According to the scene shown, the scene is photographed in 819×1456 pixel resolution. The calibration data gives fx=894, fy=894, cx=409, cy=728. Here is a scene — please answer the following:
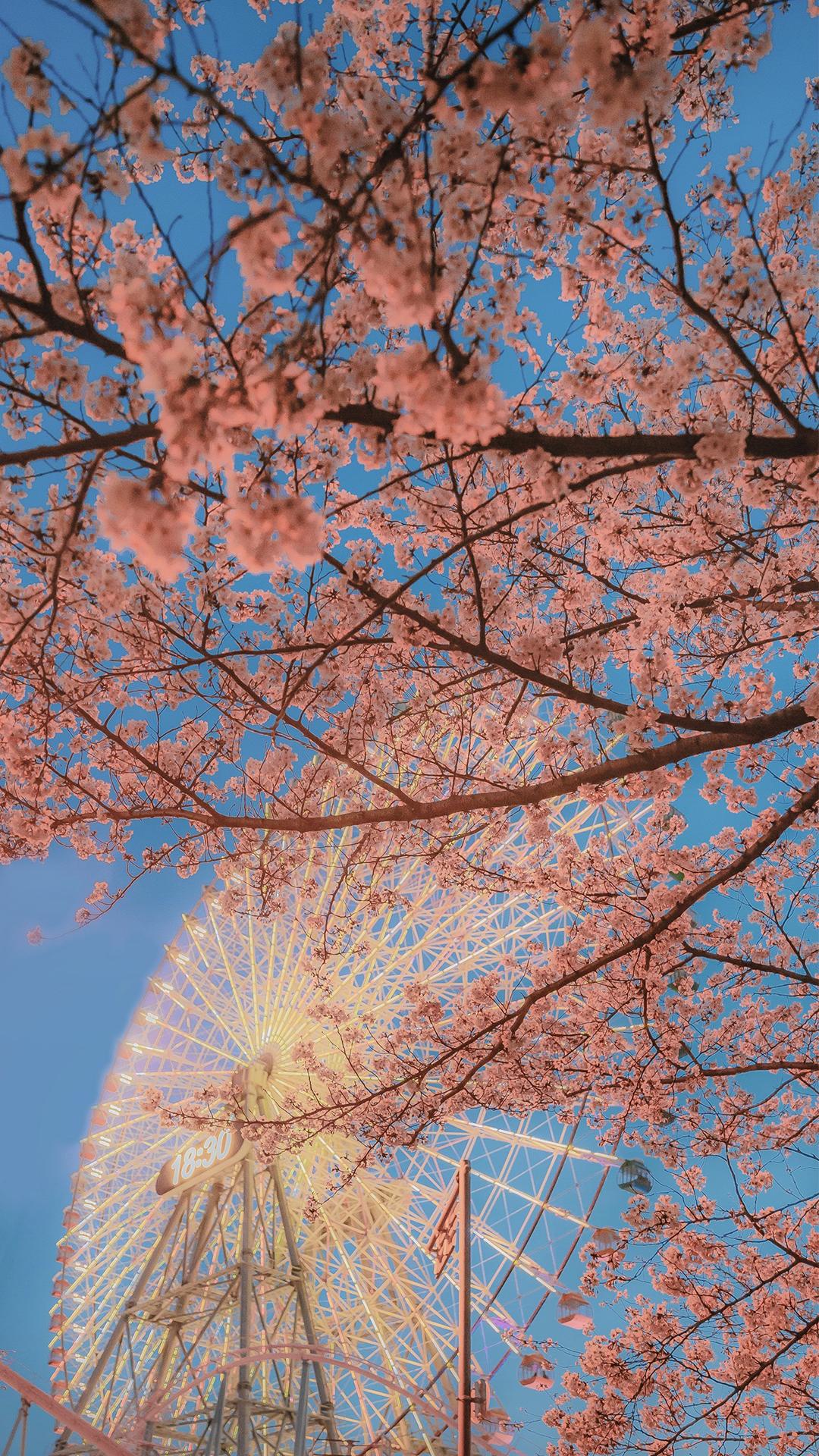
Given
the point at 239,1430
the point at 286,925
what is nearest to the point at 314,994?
the point at 286,925

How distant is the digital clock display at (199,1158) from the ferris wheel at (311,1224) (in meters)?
0.03

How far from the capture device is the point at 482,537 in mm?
3330

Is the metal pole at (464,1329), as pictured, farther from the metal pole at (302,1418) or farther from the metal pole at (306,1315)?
the metal pole at (306,1315)

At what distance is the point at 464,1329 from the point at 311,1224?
10.5m

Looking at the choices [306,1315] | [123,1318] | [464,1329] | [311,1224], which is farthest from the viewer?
[311,1224]

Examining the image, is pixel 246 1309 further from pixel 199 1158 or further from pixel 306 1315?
pixel 199 1158

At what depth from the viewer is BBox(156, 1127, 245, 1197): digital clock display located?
44.6ft

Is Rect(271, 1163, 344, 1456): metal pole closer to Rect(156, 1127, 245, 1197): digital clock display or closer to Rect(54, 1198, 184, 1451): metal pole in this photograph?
Rect(156, 1127, 245, 1197): digital clock display

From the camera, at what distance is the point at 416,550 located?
6070mm

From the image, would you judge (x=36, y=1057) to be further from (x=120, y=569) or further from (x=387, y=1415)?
(x=120, y=569)

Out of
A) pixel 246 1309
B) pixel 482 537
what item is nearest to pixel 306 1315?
pixel 246 1309

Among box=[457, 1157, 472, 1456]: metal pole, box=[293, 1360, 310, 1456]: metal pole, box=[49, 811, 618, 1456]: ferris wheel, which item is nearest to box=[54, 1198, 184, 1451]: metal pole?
box=[49, 811, 618, 1456]: ferris wheel

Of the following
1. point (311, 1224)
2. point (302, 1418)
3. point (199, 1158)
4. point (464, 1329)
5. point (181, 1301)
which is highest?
point (199, 1158)

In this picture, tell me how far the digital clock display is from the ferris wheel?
3 cm
